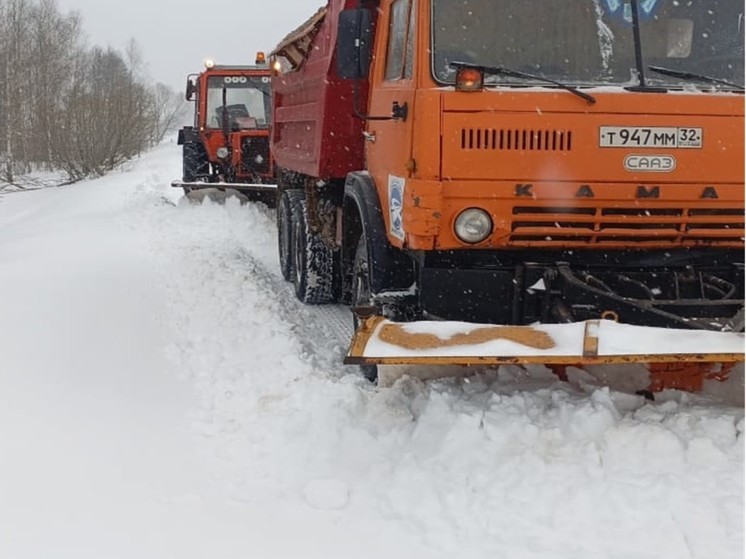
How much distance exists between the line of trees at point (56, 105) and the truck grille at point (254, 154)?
17630mm

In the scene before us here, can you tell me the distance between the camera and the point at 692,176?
4.09 meters

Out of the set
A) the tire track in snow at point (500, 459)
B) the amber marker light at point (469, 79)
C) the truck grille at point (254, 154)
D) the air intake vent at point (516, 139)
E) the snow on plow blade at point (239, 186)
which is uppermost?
the amber marker light at point (469, 79)

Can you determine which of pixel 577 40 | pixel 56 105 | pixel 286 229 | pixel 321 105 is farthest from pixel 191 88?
pixel 56 105

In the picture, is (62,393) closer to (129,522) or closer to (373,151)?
(129,522)

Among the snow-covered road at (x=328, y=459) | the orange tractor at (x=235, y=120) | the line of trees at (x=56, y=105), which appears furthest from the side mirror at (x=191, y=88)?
the line of trees at (x=56, y=105)

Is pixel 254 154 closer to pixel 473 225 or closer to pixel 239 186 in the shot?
pixel 239 186

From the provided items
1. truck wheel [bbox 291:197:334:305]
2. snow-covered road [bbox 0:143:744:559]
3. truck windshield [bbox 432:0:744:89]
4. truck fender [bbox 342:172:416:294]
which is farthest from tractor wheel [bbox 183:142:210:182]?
truck windshield [bbox 432:0:744:89]

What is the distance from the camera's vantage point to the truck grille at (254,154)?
14.2m

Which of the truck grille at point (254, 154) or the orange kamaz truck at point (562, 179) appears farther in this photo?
the truck grille at point (254, 154)

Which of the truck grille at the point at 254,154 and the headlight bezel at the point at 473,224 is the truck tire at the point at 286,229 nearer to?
the headlight bezel at the point at 473,224

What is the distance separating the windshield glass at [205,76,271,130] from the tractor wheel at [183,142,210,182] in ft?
4.33

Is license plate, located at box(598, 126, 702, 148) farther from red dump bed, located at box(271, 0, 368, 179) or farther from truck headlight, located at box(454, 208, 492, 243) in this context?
red dump bed, located at box(271, 0, 368, 179)

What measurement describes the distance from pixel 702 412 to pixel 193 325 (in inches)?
151

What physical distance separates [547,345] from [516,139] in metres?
1.01
